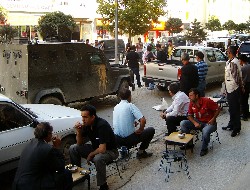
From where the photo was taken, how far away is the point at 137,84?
1655 centimetres

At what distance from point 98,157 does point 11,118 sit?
63.8 inches

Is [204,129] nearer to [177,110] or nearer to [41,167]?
[177,110]

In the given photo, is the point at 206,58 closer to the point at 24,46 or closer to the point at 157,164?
the point at 24,46

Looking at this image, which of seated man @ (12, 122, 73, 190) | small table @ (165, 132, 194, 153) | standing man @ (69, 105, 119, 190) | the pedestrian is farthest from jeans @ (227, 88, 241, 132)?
seated man @ (12, 122, 73, 190)

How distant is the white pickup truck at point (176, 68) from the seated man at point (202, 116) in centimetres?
558

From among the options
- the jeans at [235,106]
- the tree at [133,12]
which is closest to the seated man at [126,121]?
the jeans at [235,106]

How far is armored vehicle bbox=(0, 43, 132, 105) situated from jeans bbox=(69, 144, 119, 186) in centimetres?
411

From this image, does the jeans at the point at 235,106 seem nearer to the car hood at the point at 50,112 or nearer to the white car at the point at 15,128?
the car hood at the point at 50,112

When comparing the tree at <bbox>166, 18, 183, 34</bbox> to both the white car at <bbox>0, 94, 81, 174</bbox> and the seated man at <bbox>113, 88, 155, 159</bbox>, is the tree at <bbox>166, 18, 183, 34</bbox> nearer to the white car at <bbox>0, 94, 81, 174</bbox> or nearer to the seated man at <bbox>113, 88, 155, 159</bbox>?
the seated man at <bbox>113, 88, 155, 159</bbox>

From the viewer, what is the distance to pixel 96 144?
6.07 meters

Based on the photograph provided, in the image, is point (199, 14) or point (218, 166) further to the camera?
point (199, 14)

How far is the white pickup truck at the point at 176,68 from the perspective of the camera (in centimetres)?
1371

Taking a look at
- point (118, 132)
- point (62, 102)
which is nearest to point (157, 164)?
point (118, 132)

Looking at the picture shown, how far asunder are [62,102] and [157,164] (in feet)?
14.8
